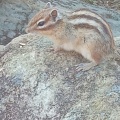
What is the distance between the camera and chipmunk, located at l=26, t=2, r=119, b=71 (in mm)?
5238

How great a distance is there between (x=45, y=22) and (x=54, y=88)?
92 cm

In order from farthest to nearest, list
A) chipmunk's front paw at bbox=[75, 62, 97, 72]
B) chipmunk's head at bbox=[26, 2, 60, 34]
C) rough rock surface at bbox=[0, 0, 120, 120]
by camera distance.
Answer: chipmunk's head at bbox=[26, 2, 60, 34]
chipmunk's front paw at bbox=[75, 62, 97, 72]
rough rock surface at bbox=[0, 0, 120, 120]

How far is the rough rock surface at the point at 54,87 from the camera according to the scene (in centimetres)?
460

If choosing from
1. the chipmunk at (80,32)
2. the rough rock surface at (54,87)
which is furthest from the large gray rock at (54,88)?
the chipmunk at (80,32)

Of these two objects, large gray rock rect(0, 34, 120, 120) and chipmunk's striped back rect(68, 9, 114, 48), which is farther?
chipmunk's striped back rect(68, 9, 114, 48)

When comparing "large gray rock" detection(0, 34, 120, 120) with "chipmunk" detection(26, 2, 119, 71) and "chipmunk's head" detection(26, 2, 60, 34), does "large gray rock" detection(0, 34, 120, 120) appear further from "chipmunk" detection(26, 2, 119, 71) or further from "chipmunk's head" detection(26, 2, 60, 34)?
"chipmunk's head" detection(26, 2, 60, 34)

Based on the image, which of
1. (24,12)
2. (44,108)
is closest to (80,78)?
(44,108)

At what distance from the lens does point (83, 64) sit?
5152 millimetres

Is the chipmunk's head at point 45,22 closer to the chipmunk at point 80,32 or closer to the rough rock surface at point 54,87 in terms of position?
the chipmunk at point 80,32

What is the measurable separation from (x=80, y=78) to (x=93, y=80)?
160 millimetres

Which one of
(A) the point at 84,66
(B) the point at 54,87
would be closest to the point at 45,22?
(A) the point at 84,66

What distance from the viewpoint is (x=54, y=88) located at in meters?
4.93

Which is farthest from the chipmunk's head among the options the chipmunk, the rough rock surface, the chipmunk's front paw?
the chipmunk's front paw

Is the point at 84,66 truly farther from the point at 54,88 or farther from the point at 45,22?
the point at 45,22
